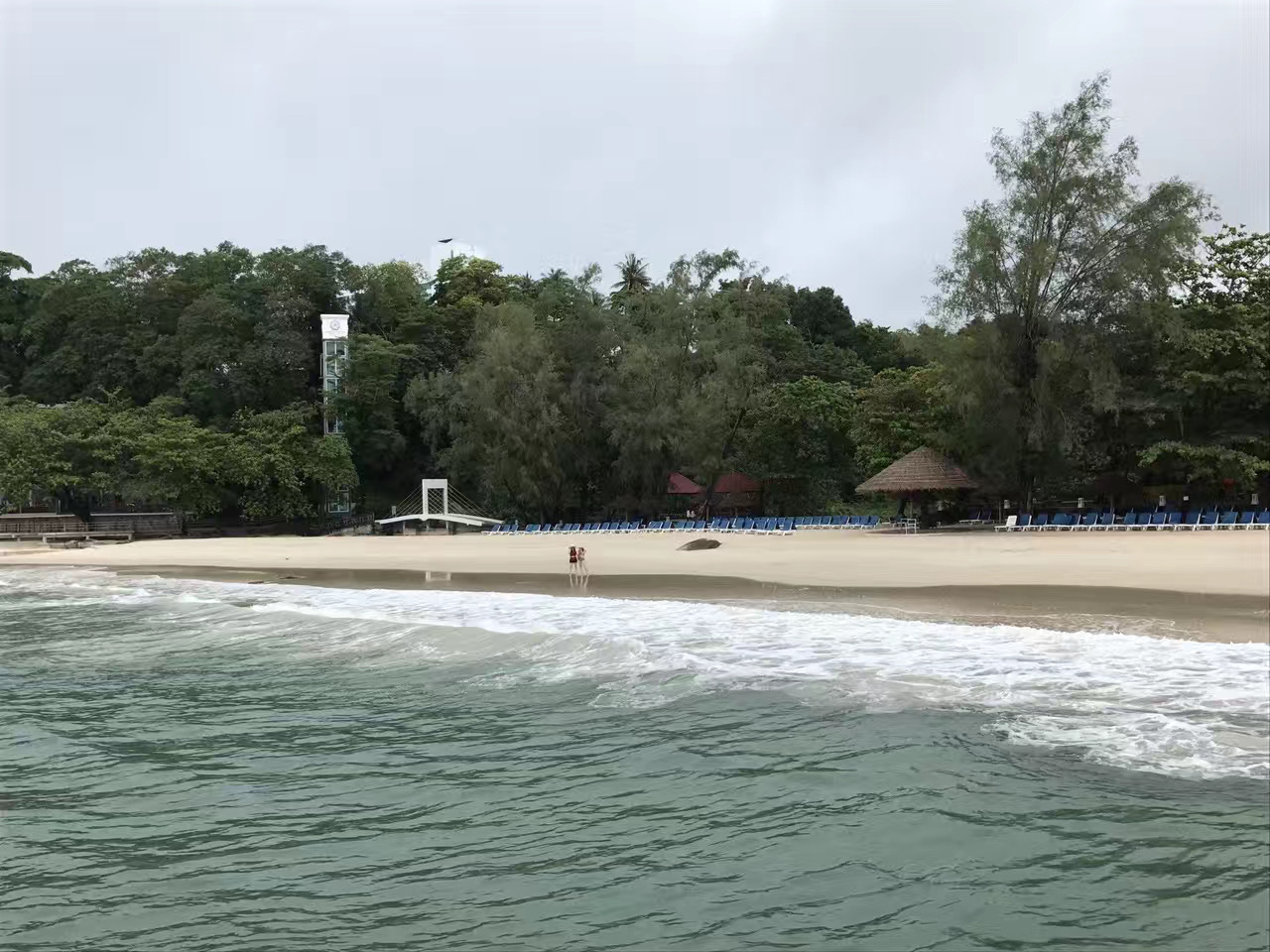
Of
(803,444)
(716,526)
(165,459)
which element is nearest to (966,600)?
(716,526)

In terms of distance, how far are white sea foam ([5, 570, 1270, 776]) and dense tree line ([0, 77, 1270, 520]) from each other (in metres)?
19.6

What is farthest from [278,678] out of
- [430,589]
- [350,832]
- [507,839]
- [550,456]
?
[550,456]

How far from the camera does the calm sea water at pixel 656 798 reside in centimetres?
420

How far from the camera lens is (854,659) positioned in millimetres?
9586

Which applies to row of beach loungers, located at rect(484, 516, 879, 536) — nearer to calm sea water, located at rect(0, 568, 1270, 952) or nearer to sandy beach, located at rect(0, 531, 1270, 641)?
sandy beach, located at rect(0, 531, 1270, 641)

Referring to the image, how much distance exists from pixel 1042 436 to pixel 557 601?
1924 centimetres

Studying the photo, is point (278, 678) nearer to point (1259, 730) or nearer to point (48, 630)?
point (48, 630)

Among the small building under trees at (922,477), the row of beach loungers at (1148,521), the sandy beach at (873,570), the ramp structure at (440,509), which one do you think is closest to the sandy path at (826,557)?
the sandy beach at (873,570)

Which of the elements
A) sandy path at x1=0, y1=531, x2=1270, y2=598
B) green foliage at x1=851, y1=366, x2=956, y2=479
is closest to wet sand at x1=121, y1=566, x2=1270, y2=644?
sandy path at x1=0, y1=531, x2=1270, y2=598

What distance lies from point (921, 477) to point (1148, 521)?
6821 millimetres

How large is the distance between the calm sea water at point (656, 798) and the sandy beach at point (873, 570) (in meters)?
2.16

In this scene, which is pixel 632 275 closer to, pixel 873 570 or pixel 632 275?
pixel 632 275

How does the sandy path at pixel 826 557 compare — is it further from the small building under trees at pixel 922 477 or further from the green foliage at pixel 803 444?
the green foliage at pixel 803 444

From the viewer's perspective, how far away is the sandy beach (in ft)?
39.1
